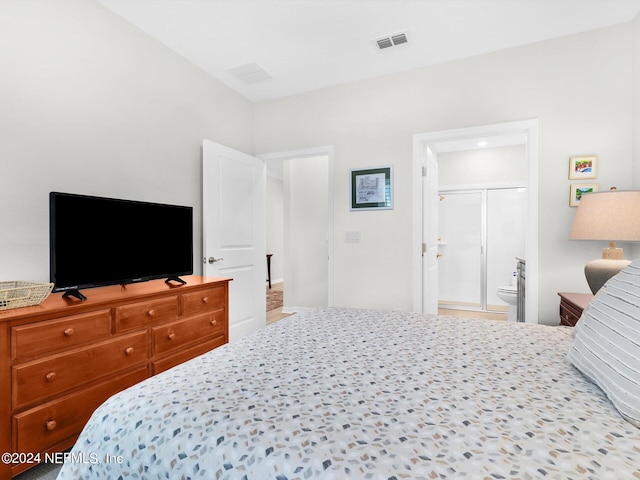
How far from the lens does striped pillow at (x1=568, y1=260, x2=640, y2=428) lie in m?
0.85

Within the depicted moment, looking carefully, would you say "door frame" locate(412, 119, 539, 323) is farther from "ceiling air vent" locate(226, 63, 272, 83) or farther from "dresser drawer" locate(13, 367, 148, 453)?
"dresser drawer" locate(13, 367, 148, 453)

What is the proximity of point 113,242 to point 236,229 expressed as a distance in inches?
59.1

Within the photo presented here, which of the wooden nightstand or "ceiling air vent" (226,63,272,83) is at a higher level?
"ceiling air vent" (226,63,272,83)

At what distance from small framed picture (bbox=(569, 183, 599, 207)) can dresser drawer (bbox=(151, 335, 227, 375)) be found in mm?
3082

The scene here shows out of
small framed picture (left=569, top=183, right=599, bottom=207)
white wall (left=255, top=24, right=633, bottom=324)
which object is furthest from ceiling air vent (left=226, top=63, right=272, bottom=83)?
small framed picture (left=569, top=183, right=599, bottom=207)

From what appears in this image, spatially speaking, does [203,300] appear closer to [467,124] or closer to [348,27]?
[348,27]

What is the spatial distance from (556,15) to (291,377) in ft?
10.5

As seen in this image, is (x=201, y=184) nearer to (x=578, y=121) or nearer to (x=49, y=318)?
(x=49, y=318)

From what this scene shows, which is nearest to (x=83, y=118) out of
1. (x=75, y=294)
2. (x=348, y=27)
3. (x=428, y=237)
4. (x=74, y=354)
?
(x=75, y=294)

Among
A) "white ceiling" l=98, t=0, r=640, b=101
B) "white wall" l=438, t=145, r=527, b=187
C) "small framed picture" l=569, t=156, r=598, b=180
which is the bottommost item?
"small framed picture" l=569, t=156, r=598, b=180

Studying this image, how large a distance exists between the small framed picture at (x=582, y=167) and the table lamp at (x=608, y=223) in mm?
564

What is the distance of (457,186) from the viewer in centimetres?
537

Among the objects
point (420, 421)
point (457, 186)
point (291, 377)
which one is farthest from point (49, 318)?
point (457, 186)

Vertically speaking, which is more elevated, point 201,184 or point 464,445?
point 201,184
